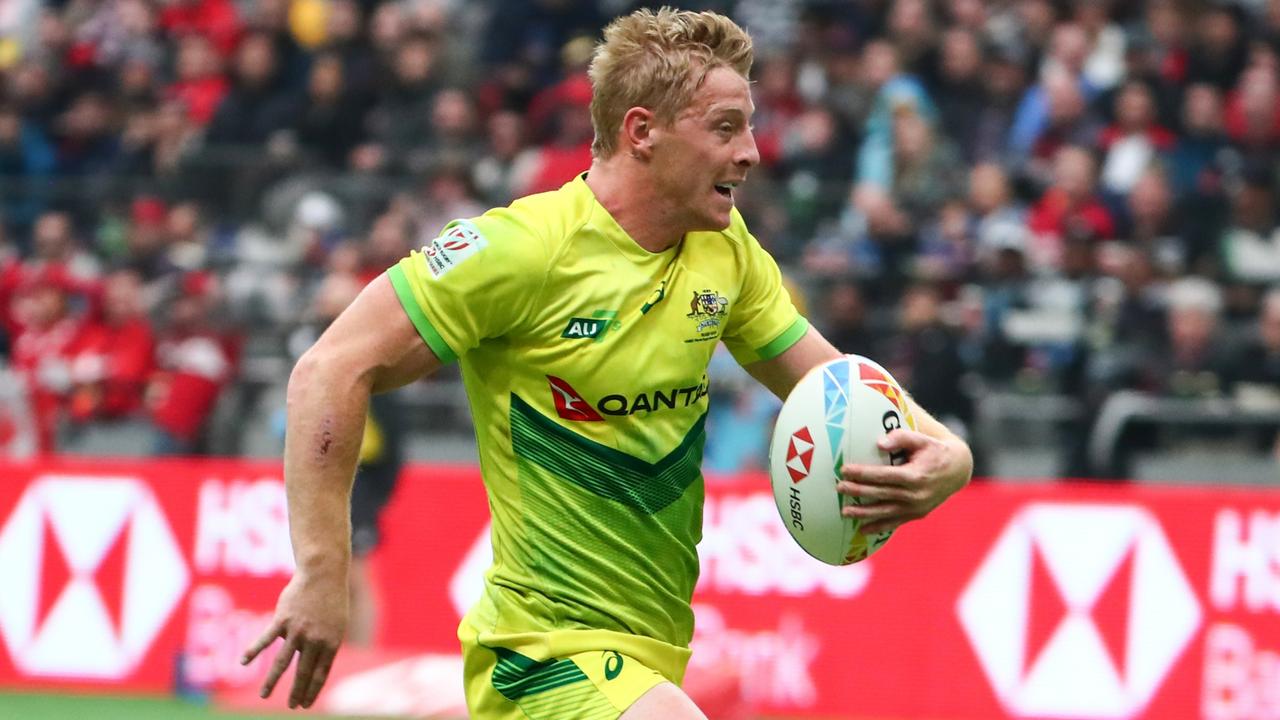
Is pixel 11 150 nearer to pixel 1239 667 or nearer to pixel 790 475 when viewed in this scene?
pixel 1239 667

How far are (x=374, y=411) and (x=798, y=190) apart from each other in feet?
13.2

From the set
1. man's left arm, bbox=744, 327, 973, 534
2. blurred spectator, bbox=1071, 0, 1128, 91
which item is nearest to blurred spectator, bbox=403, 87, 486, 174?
blurred spectator, bbox=1071, 0, 1128, 91

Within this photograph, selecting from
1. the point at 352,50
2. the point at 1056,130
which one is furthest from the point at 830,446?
the point at 352,50

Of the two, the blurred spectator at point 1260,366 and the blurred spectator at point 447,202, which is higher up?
the blurred spectator at point 447,202

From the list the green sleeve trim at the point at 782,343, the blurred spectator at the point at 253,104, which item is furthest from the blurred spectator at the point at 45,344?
the green sleeve trim at the point at 782,343

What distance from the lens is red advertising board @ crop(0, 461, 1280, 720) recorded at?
10.3 metres

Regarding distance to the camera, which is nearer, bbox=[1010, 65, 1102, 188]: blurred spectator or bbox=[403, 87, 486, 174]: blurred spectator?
bbox=[1010, 65, 1102, 188]: blurred spectator

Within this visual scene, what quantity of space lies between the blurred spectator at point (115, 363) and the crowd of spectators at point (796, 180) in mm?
24

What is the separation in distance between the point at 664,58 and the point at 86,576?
8323 mm

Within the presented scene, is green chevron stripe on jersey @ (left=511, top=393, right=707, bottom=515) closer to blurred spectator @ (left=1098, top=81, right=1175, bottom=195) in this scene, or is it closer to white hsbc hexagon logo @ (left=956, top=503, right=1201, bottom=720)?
white hsbc hexagon logo @ (left=956, top=503, right=1201, bottom=720)

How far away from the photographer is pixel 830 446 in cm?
466

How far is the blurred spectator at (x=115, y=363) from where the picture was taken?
560 inches

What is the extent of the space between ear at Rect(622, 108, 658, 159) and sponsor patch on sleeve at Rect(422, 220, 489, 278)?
0.49 m

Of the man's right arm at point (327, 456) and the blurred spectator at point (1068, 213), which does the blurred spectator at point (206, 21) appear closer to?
the blurred spectator at point (1068, 213)
